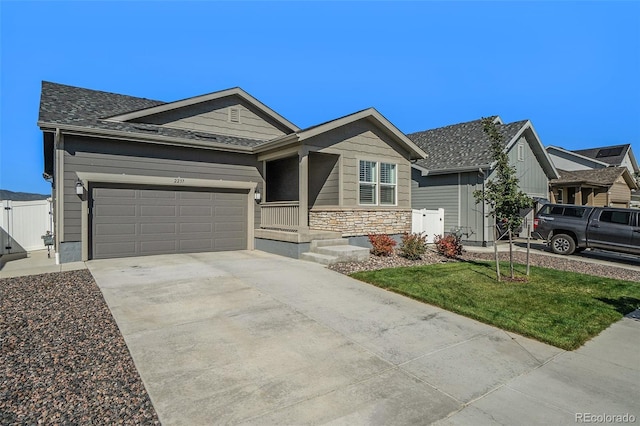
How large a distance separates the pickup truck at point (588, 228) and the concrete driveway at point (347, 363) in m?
7.75

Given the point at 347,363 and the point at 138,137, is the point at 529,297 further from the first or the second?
the point at 138,137

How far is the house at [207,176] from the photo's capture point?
951cm

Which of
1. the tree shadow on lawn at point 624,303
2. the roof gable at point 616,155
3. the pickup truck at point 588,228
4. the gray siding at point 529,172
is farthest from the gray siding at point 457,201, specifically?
the roof gable at point 616,155

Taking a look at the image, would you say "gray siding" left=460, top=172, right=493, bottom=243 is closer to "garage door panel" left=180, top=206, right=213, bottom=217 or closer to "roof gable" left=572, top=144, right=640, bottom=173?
"garage door panel" left=180, top=206, right=213, bottom=217

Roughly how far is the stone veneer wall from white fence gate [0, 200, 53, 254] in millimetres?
9969

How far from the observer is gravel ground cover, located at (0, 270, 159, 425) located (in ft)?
9.00

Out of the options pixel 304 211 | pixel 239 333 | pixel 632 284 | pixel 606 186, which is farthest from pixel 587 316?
pixel 606 186

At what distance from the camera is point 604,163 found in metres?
30.5

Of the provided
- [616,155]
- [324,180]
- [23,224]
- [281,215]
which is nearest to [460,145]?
[324,180]

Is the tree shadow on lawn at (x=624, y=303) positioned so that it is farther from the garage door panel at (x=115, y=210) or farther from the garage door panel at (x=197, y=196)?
the garage door panel at (x=115, y=210)

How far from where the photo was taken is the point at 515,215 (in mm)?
7848

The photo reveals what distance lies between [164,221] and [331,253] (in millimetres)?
5412

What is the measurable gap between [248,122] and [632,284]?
12.8m

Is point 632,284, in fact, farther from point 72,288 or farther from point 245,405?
point 72,288
